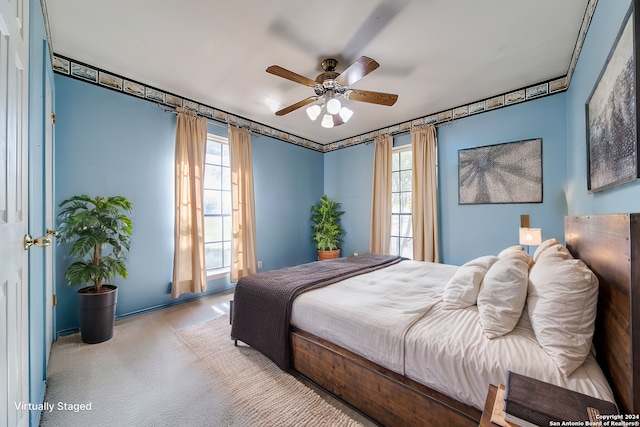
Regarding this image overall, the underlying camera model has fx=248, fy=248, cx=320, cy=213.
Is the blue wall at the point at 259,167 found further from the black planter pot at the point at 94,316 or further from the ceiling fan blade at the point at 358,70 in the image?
the ceiling fan blade at the point at 358,70

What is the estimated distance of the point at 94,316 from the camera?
228cm

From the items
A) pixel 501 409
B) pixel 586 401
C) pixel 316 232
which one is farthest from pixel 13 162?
pixel 316 232

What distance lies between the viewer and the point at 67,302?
253 cm

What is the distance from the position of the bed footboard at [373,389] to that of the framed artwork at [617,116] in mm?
1408

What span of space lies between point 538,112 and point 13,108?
4466 millimetres

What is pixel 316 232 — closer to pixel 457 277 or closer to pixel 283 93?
pixel 283 93

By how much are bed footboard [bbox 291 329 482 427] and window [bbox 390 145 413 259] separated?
294 cm

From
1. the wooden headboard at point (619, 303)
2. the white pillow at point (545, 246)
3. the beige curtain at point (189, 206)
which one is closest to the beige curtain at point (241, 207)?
the beige curtain at point (189, 206)

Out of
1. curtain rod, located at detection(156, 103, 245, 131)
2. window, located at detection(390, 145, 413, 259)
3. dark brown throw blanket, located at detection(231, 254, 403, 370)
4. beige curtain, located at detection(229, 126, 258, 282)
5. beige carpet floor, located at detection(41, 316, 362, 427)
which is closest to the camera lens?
beige carpet floor, located at detection(41, 316, 362, 427)

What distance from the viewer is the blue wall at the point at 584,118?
1.38 m

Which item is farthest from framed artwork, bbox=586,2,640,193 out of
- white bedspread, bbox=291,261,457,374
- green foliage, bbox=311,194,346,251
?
green foliage, bbox=311,194,346,251

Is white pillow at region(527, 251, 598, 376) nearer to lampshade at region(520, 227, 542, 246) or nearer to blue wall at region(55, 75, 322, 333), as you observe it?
lampshade at region(520, 227, 542, 246)

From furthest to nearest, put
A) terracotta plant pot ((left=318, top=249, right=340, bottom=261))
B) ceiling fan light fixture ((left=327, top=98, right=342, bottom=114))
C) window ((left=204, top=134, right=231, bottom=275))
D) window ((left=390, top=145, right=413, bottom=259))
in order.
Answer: terracotta plant pot ((left=318, top=249, right=340, bottom=261)) < window ((left=390, top=145, right=413, bottom=259)) < window ((left=204, top=134, right=231, bottom=275)) < ceiling fan light fixture ((left=327, top=98, right=342, bottom=114))

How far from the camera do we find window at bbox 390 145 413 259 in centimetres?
430
